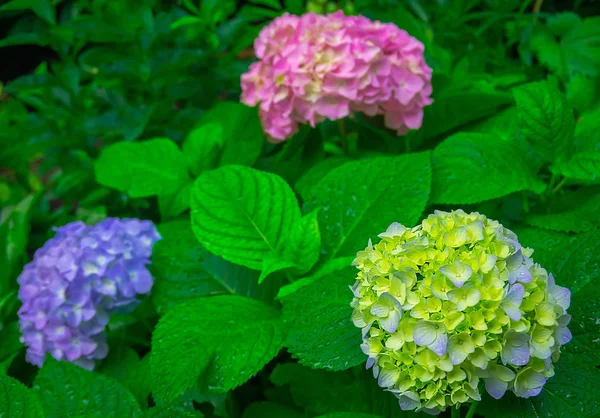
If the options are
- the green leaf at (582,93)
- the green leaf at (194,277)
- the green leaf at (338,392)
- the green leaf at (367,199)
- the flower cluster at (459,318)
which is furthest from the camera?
the green leaf at (582,93)

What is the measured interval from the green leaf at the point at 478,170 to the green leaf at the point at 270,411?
1.41 feet

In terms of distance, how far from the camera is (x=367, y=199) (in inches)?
40.6

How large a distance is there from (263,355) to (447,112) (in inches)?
30.6

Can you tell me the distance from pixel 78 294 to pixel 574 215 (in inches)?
34.4

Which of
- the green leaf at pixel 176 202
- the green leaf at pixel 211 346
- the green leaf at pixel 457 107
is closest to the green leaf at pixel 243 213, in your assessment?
the green leaf at pixel 211 346

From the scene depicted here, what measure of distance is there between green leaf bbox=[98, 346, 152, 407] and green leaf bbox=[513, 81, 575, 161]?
79 centimetres

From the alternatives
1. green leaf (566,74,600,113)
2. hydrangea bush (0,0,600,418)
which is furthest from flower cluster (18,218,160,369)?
green leaf (566,74,600,113)

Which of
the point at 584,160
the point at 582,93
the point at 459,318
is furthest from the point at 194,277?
the point at 582,93

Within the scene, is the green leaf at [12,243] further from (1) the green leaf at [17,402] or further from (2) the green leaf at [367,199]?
(2) the green leaf at [367,199]

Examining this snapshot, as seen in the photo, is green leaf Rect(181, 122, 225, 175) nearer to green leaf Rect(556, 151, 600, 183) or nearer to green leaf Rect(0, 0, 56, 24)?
green leaf Rect(0, 0, 56, 24)

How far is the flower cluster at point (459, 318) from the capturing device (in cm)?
62

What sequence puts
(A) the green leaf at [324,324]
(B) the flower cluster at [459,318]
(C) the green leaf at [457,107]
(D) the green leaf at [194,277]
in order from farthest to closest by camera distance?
(C) the green leaf at [457,107] < (D) the green leaf at [194,277] < (A) the green leaf at [324,324] < (B) the flower cluster at [459,318]

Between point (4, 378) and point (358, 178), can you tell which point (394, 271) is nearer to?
point (358, 178)

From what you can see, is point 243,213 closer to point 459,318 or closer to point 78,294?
point 78,294
